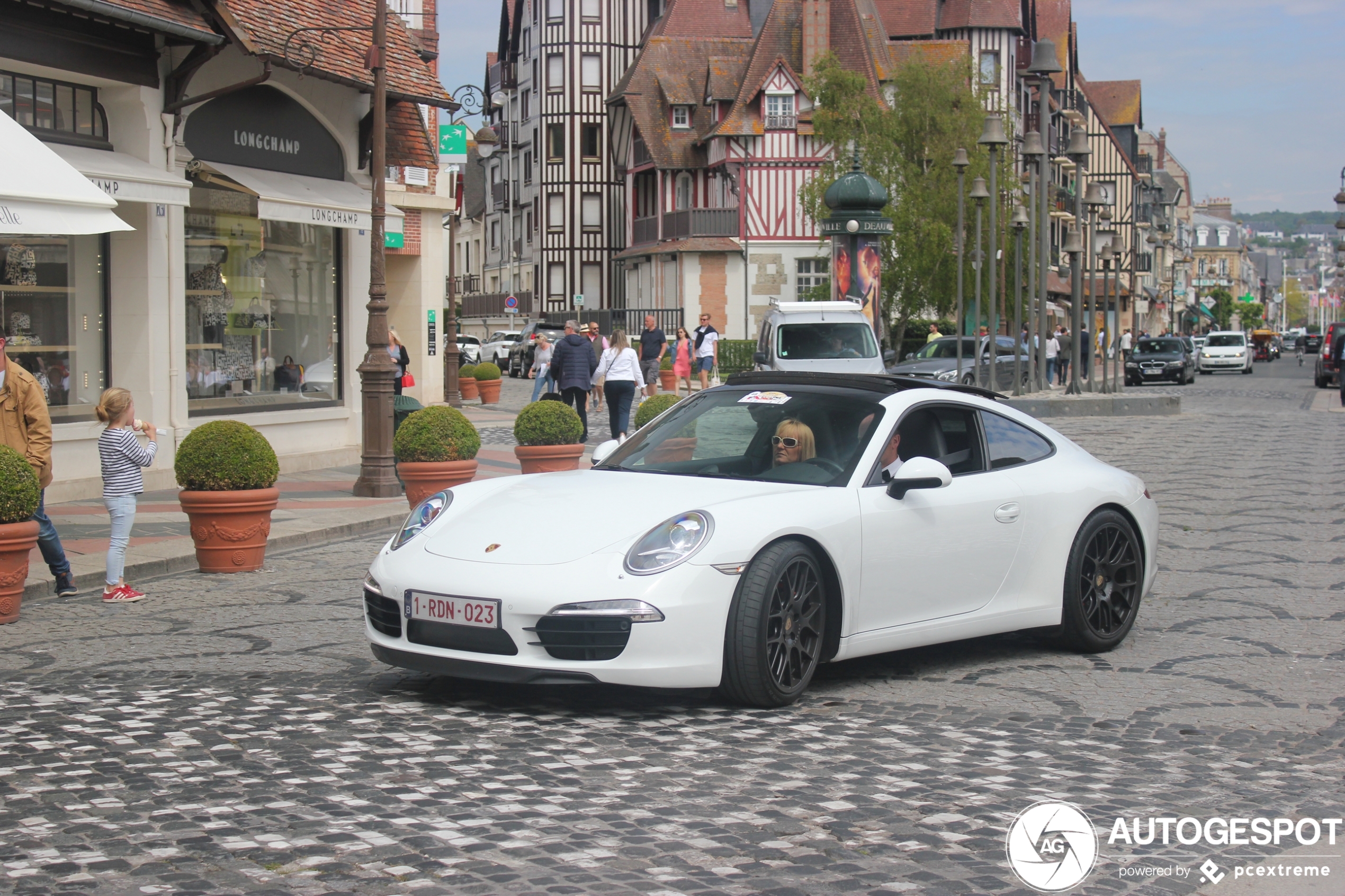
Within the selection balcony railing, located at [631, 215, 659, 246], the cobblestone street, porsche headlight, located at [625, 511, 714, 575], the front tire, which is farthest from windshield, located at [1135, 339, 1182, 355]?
porsche headlight, located at [625, 511, 714, 575]

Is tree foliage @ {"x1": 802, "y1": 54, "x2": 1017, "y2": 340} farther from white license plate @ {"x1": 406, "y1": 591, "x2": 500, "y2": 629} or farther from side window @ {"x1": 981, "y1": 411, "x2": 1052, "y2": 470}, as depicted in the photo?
white license plate @ {"x1": 406, "y1": 591, "x2": 500, "y2": 629}

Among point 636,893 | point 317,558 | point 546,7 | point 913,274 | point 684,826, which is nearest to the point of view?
point 636,893

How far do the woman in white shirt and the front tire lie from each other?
13797 mm

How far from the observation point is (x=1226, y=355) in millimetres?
65562

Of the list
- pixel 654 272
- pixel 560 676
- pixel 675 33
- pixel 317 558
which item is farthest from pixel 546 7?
pixel 560 676

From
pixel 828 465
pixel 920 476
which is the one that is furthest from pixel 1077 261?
pixel 920 476

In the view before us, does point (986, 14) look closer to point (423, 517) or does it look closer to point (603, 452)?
point (603, 452)

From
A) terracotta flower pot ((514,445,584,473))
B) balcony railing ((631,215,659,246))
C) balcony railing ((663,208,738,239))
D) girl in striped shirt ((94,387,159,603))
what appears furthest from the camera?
balcony railing ((631,215,659,246))

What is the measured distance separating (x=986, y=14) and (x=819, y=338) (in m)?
43.4

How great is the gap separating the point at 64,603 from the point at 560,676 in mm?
4970

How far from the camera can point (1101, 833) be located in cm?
462

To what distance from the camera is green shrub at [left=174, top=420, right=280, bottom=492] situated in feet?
33.8

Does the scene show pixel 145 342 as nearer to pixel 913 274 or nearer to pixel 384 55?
pixel 384 55

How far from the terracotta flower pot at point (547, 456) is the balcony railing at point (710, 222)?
4207cm
